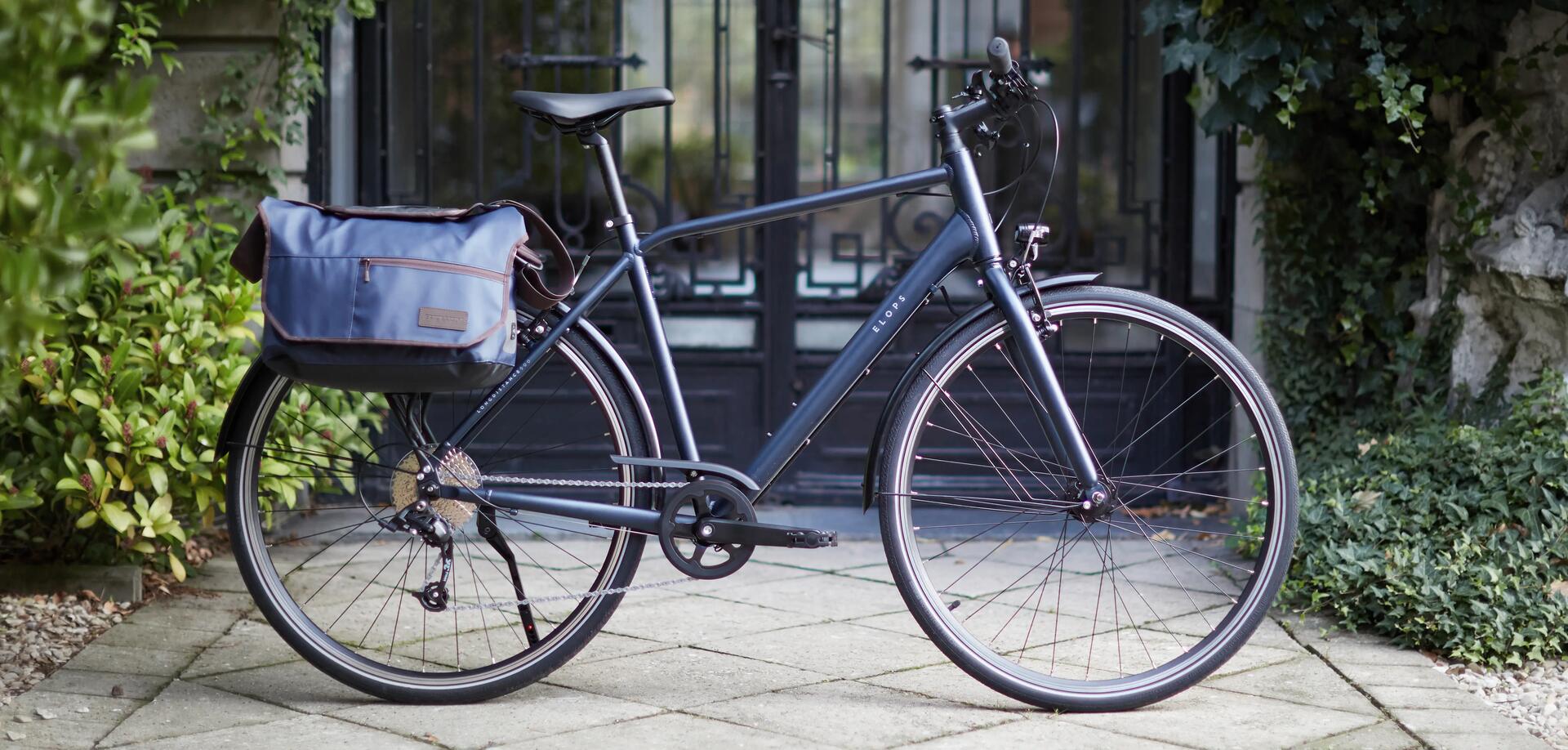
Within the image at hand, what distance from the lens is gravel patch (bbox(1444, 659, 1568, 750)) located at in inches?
101

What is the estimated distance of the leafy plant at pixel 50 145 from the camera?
1630 millimetres

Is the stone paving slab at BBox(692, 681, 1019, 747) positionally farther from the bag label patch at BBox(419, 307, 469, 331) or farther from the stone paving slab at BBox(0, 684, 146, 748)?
the stone paving slab at BBox(0, 684, 146, 748)

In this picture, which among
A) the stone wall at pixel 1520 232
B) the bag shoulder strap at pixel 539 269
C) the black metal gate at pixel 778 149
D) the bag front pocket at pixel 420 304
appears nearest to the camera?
the bag front pocket at pixel 420 304

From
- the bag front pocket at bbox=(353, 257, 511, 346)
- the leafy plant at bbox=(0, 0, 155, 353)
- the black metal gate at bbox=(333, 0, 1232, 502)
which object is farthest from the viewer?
the black metal gate at bbox=(333, 0, 1232, 502)

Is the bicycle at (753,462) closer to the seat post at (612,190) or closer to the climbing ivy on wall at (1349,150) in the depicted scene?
the seat post at (612,190)

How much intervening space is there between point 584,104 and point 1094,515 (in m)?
1.12

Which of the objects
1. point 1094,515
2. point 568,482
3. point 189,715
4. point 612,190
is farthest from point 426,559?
point 1094,515

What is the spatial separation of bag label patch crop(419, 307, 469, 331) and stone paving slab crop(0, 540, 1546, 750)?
2.21ft

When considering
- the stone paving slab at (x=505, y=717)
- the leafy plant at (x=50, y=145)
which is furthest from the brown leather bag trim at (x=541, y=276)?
the leafy plant at (x=50, y=145)

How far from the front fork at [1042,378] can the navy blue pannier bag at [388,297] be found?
0.82 metres

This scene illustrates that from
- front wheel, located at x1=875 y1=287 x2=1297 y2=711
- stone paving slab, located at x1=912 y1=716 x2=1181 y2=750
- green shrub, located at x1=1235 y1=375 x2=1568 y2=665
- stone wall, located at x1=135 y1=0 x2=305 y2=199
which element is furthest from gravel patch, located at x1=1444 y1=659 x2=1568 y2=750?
stone wall, located at x1=135 y1=0 x2=305 y2=199

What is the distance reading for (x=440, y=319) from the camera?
2.34 metres

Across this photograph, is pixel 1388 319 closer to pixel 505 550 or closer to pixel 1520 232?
pixel 1520 232

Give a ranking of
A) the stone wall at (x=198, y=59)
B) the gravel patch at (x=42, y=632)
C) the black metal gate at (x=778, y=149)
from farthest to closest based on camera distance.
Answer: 1. the black metal gate at (x=778, y=149)
2. the stone wall at (x=198, y=59)
3. the gravel patch at (x=42, y=632)
